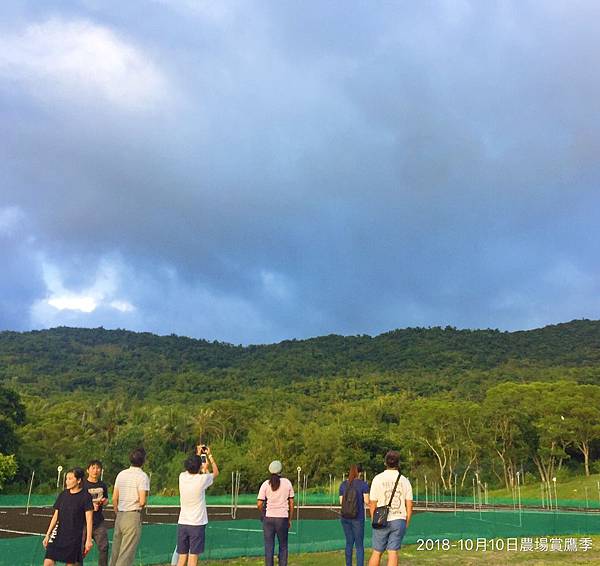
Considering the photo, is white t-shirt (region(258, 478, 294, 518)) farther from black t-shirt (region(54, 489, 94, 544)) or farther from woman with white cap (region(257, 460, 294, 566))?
black t-shirt (region(54, 489, 94, 544))

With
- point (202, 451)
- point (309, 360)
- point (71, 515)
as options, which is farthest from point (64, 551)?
point (309, 360)

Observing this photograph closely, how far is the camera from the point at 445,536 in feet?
50.3

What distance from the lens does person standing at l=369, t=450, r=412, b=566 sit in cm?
784

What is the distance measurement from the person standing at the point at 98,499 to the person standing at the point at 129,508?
462 millimetres

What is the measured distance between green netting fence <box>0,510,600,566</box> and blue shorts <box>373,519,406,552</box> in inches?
200

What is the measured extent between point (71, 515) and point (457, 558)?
28.2ft

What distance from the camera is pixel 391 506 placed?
785cm

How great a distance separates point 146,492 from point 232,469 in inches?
2353

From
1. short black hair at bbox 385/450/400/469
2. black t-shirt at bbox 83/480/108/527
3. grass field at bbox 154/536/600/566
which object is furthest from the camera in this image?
grass field at bbox 154/536/600/566

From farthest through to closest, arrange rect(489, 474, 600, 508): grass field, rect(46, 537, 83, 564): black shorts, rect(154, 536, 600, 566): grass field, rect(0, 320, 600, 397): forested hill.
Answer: rect(0, 320, 600, 397): forested hill, rect(489, 474, 600, 508): grass field, rect(154, 536, 600, 566): grass field, rect(46, 537, 83, 564): black shorts

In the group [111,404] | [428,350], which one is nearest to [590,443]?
[111,404]

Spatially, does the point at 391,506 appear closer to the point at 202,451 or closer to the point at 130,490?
the point at 202,451

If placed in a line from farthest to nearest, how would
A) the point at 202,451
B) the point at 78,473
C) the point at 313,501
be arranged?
the point at 313,501
the point at 202,451
the point at 78,473

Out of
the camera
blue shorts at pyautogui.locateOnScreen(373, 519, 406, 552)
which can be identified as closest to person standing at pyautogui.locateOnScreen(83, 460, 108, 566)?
the camera
